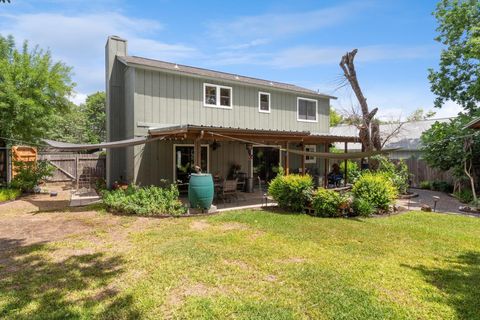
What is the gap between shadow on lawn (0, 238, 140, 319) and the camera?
3.26 metres

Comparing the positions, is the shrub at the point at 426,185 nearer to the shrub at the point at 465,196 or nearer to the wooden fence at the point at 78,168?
the shrub at the point at 465,196

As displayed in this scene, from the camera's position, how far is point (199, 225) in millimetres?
7234

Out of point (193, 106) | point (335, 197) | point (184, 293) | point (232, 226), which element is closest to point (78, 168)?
point (193, 106)

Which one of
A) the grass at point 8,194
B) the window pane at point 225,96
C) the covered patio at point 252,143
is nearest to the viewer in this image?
the covered patio at point 252,143

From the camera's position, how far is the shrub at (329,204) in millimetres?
8195

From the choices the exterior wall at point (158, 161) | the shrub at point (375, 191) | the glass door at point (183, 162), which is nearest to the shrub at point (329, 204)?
the shrub at point (375, 191)

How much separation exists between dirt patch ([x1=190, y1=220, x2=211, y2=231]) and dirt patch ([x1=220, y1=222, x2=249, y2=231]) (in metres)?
0.38

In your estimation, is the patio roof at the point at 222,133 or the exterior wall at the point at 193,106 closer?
the patio roof at the point at 222,133

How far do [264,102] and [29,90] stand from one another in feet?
32.4

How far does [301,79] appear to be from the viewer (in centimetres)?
1867

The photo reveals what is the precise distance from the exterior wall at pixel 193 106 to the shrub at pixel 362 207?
21.8ft

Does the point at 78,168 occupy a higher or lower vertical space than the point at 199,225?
higher

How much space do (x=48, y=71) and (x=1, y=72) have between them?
1564mm

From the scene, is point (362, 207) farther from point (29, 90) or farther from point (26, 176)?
point (26, 176)
